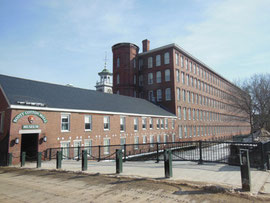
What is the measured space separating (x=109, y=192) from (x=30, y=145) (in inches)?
565

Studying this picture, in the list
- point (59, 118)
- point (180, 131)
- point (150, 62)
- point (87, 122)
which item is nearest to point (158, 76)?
point (150, 62)

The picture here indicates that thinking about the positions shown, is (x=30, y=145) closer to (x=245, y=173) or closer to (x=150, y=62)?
(x=245, y=173)

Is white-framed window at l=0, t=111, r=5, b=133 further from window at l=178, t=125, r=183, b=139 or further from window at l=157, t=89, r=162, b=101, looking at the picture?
window at l=178, t=125, r=183, b=139

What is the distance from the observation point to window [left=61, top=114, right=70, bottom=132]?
62.0 ft

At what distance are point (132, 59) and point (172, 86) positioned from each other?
453 inches

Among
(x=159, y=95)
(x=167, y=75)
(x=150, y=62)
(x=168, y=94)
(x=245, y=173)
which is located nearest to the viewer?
(x=245, y=173)

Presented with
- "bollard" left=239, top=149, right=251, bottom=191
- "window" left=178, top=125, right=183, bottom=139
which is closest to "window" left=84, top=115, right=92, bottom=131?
"bollard" left=239, top=149, right=251, bottom=191

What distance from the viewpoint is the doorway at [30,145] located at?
17.2 m

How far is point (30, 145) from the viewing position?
17672mm

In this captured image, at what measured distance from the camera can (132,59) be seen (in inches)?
1713

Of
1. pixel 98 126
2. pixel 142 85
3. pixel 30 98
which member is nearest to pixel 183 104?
pixel 142 85

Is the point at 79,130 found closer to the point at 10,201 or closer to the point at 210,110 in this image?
the point at 10,201

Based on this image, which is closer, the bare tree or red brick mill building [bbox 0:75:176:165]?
red brick mill building [bbox 0:75:176:165]

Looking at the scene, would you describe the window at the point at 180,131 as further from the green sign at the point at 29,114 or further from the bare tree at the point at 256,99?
the green sign at the point at 29,114
